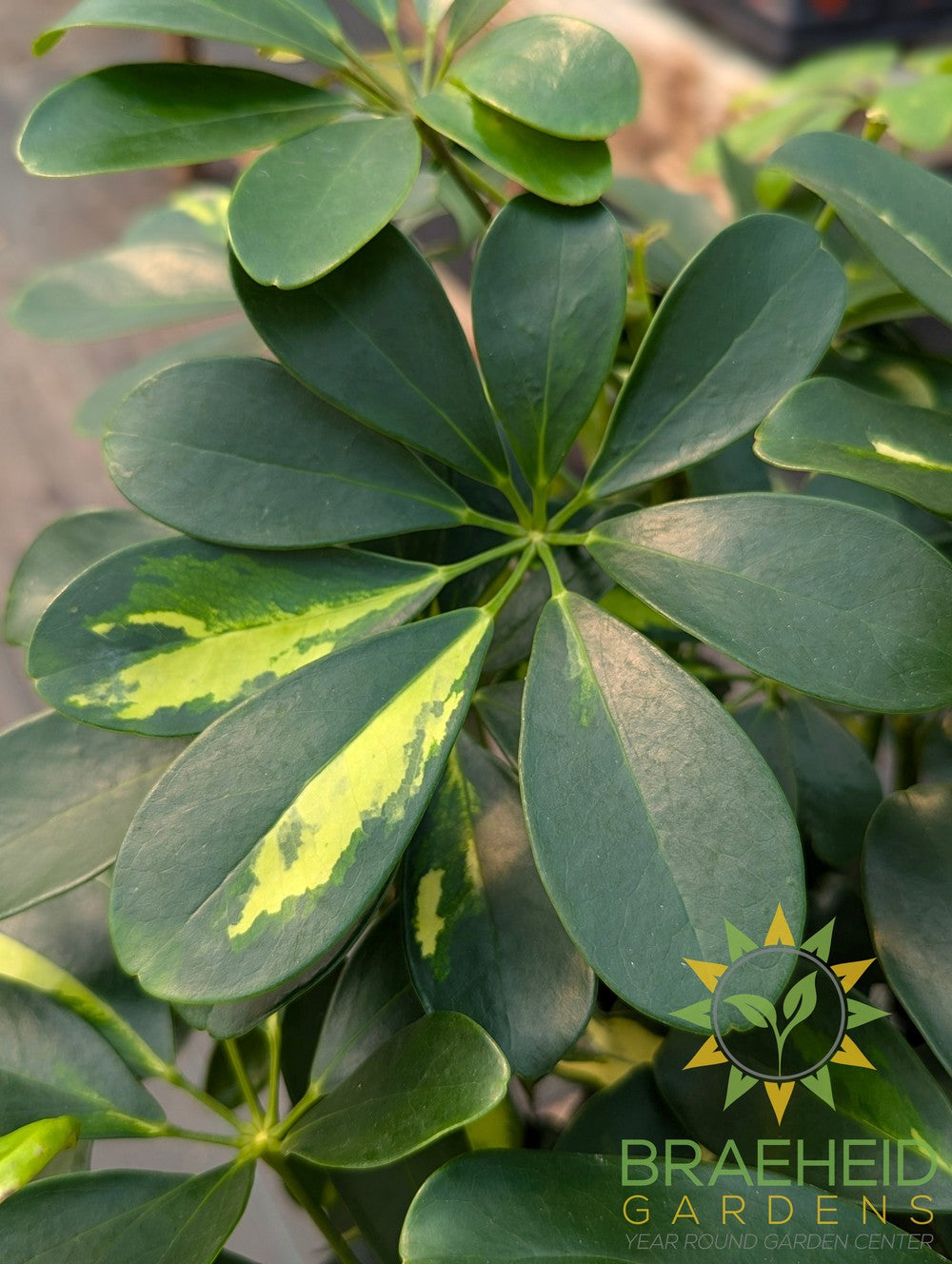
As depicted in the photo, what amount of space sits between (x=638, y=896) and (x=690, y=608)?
4.4 inches

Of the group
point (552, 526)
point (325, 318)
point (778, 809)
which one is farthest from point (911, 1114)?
point (325, 318)

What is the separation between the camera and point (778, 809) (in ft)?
1.23

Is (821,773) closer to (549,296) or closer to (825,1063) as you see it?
(825,1063)

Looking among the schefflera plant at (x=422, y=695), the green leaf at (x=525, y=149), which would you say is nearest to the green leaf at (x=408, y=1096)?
the schefflera plant at (x=422, y=695)

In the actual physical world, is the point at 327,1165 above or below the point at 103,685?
below

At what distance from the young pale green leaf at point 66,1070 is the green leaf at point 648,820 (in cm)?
27

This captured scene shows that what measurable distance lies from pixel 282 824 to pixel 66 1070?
21cm

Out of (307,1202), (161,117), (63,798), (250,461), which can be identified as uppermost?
(161,117)

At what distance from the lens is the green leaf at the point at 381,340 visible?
17.5 inches

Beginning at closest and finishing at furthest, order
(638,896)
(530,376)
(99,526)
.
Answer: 1. (638,896)
2. (530,376)
3. (99,526)

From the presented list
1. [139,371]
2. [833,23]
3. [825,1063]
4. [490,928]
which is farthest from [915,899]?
[833,23]

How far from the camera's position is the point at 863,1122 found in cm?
46

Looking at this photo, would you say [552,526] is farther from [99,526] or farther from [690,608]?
[99,526]

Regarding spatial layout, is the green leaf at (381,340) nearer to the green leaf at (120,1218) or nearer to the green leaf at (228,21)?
the green leaf at (228,21)
